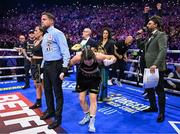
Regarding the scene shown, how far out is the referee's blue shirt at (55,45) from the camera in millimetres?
3500

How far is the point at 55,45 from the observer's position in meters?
3.56

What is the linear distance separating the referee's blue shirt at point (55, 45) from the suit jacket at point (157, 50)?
1306mm

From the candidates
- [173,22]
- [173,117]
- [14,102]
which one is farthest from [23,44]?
[173,22]

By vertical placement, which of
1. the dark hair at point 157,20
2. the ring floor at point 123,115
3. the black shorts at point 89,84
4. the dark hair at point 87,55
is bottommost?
the ring floor at point 123,115

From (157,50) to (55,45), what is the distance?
5.11 ft

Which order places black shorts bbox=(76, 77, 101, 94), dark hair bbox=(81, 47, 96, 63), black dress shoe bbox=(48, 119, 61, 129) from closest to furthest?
dark hair bbox=(81, 47, 96, 63)
black shorts bbox=(76, 77, 101, 94)
black dress shoe bbox=(48, 119, 61, 129)

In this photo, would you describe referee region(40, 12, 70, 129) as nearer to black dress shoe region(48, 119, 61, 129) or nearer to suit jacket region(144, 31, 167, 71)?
black dress shoe region(48, 119, 61, 129)

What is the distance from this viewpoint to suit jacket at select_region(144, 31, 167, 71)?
11.9ft

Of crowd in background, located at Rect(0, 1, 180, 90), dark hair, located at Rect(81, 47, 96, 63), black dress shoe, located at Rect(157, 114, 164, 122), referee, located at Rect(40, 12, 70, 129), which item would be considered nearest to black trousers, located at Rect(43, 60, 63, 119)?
referee, located at Rect(40, 12, 70, 129)

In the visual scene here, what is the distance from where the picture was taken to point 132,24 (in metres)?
18.9

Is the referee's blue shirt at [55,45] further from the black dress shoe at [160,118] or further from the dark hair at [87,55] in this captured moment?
the black dress shoe at [160,118]

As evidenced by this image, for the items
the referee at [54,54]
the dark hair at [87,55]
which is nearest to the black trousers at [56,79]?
the referee at [54,54]

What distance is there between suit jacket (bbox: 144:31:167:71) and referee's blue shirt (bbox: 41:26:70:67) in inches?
51.4

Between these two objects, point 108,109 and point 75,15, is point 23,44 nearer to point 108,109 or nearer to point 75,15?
point 108,109
